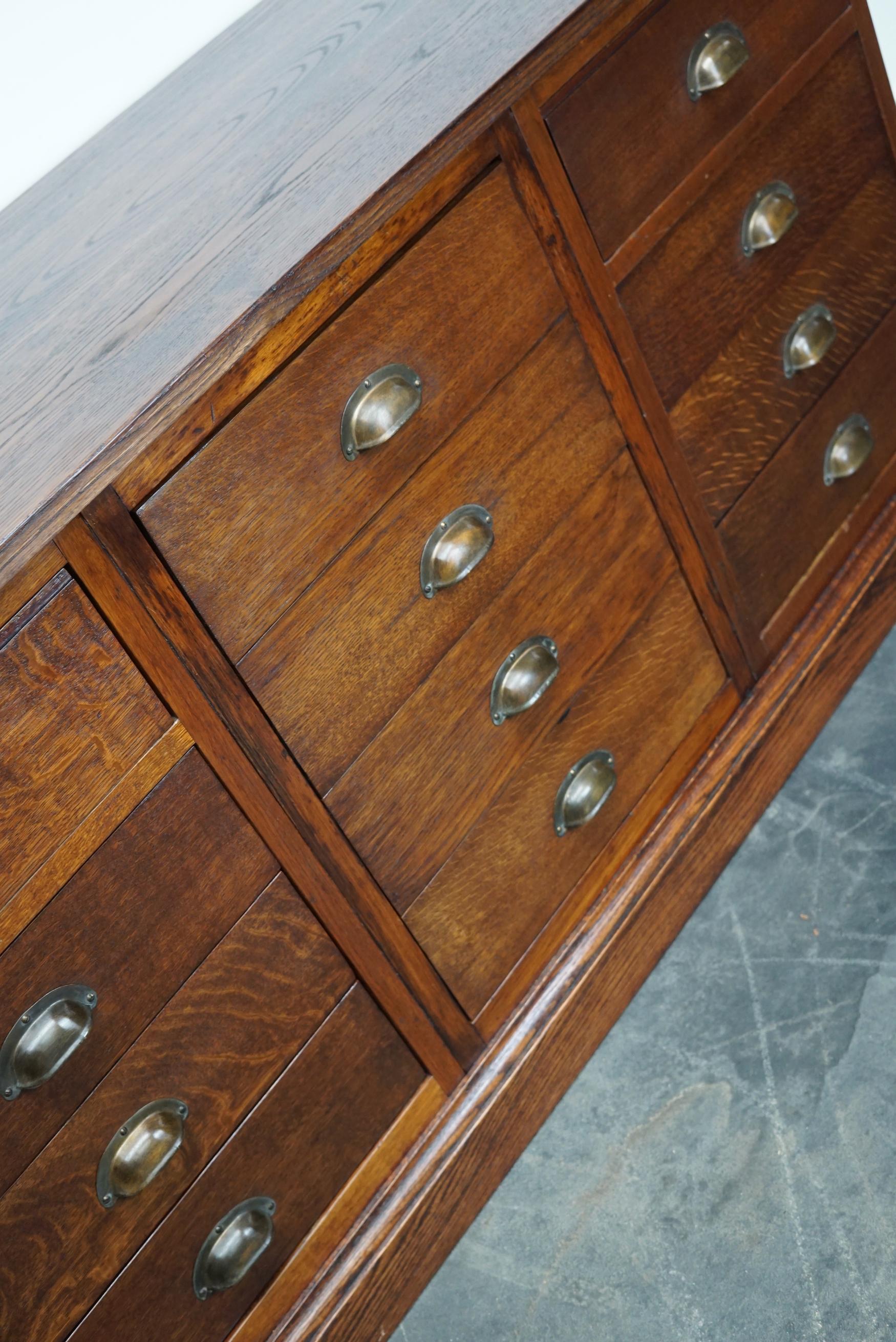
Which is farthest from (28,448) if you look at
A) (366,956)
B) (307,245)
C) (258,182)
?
(366,956)

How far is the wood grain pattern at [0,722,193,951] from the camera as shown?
0.81 metres

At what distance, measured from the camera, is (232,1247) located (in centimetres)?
102

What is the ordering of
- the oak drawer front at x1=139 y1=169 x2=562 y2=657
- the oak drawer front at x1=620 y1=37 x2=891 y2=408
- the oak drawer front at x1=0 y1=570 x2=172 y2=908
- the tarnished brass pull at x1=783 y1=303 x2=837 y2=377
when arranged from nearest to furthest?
1. the oak drawer front at x1=0 y1=570 x2=172 y2=908
2. the oak drawer front at x1=139 y1=169 x2=562 y2=657
3. the oak drawer front at x1=620 y1=37 x2=891 y2=408
4. the tarnished brass pull at x1=783 y1=303 x2=837 y2=377

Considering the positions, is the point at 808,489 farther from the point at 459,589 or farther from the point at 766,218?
the point at 459,589

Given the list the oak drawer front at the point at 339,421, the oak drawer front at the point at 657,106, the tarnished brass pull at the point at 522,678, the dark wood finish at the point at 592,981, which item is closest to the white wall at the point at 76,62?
the oak drawer front at the point at 657,106

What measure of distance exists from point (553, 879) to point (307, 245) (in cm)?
65

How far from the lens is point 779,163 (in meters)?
1.31

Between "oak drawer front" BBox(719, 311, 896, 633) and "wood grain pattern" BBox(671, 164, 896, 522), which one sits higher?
"wood grain pattern" BBox(671, 164, 896, 522)

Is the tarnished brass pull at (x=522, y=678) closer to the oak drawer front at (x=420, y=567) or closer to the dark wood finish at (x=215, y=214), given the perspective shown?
the oak drawer front at (x=420, y=567)

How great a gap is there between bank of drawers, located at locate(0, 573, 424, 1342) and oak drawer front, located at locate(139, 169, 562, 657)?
10 cm

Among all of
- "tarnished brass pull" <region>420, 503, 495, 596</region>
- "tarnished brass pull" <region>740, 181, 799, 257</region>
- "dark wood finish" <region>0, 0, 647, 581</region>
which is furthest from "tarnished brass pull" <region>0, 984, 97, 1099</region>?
"tarnished brass pull" <region>740, 181, 799, 257</region>

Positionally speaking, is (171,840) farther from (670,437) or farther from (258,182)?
(670,437)

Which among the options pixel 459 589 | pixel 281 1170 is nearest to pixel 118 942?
pixel 281 1170

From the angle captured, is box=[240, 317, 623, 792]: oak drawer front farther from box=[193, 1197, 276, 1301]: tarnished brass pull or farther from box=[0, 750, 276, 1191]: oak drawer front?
box=[193, 1197, 276, 1301]: tarnished brass pull
